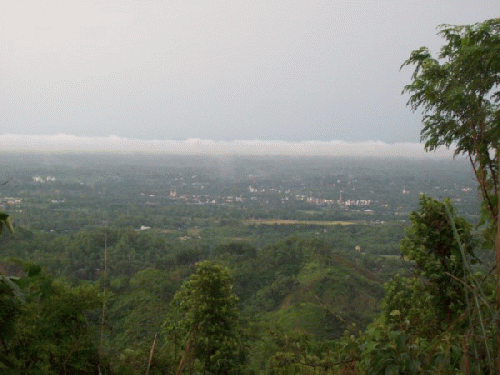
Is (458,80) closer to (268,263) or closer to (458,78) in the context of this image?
(458,78)

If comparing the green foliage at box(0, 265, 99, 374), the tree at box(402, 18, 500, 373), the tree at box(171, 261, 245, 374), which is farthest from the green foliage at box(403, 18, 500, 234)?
the tree at box(171, 261, 245, 374)

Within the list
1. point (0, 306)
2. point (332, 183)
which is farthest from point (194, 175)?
point (0, 306)

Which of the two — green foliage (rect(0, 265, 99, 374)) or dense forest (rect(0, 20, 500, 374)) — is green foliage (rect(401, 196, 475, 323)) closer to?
dense forest (rect(0, 20, 500, 374))

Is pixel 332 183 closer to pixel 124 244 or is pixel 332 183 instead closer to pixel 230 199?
pixel 230 199

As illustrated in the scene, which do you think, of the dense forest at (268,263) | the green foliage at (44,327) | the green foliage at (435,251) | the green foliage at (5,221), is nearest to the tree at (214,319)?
the dense forest at (268,263)

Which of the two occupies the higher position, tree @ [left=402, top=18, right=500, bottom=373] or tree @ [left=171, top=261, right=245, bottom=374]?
tree @ [left=402, top=18, right=500, bottom=373]
